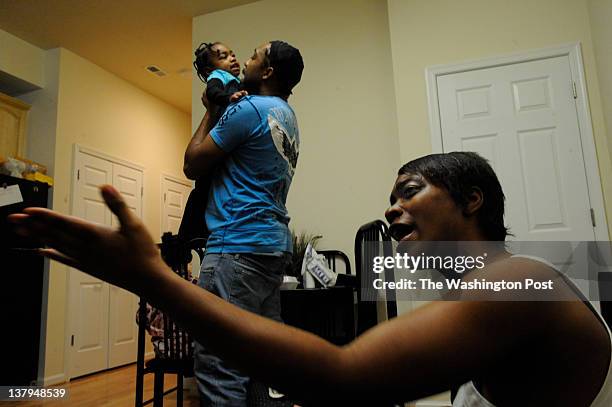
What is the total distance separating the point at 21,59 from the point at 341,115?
9.45 ft

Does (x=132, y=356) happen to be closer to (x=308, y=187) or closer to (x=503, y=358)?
(x=308, y=187)

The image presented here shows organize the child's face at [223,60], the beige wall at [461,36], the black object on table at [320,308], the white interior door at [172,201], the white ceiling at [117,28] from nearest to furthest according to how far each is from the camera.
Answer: the child's face at [223,60]
the black object on table at [320,308]
the beige wall at [461,36]
the white ceiling at [117,28]
the white interior door at [172,201]

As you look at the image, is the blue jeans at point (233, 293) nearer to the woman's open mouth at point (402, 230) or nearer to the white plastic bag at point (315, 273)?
the woman's open mouth at point (402, 230)

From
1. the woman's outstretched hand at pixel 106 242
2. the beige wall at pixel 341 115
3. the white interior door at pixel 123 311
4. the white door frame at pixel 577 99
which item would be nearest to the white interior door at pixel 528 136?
the white door frame at pixel 577 99

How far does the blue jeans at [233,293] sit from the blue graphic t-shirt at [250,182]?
0.10 ft

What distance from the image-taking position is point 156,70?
4.52 meters

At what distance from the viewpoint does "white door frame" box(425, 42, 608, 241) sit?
2.48 metres

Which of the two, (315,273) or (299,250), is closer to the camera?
(315,273)

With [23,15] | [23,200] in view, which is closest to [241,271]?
[23,200]

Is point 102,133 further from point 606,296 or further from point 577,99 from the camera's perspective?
point 606,296

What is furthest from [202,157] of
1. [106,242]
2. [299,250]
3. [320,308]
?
[299,250]

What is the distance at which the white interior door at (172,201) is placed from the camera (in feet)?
16.9

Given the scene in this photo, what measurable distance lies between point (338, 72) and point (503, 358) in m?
2.98

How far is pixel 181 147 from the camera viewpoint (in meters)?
5.56
